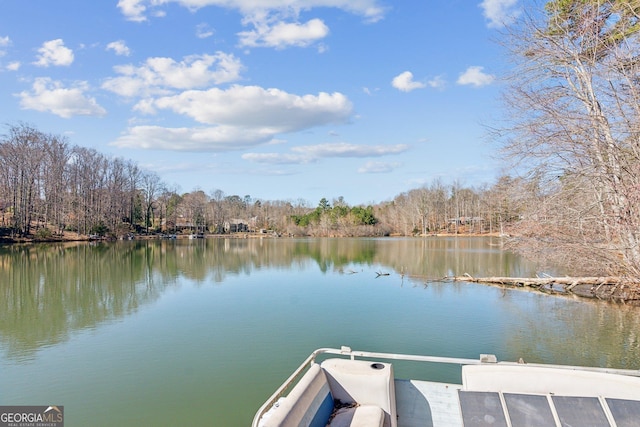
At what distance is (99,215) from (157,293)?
4559 cm

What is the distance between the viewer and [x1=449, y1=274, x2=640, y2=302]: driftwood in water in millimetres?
13727

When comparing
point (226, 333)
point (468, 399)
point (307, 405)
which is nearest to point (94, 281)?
point (226, 333)

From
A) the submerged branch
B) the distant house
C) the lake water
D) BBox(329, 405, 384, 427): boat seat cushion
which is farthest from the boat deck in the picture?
the distant house

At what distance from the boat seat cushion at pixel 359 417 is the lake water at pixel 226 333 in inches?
80.6

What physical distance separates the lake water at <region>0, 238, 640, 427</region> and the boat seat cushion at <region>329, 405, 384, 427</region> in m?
2.05

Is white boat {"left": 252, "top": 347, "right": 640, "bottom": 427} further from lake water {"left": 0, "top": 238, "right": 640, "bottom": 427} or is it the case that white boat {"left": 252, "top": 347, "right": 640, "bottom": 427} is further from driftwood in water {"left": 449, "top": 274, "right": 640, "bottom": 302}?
driftwood in water {"left": 449, "top": 274, "right": 640, "bottom": 302}

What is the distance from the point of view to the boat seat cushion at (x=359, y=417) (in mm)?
3814

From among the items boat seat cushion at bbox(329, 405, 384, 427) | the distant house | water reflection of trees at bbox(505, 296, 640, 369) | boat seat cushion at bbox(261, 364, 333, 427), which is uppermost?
the distant house

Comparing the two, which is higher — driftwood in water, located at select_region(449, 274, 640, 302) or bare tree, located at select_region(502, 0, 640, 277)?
bare tree, located at select_region(502, 0, 640, 277)

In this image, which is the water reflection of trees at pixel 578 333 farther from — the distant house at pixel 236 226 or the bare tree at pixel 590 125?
the distant house at pixel 236 226

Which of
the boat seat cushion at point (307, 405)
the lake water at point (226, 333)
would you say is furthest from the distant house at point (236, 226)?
the boat seat cushion at point (307, 405)

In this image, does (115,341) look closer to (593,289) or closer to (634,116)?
(634,116)

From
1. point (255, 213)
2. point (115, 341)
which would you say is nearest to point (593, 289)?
point (115, 341)

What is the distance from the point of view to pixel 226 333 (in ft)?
33.3
